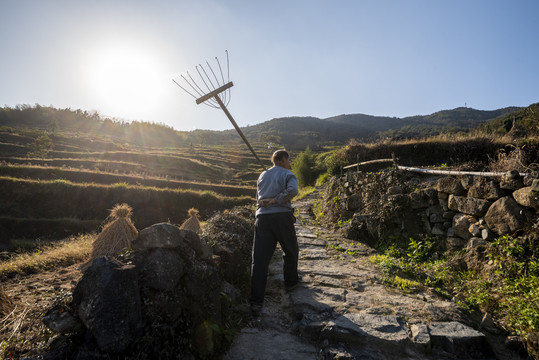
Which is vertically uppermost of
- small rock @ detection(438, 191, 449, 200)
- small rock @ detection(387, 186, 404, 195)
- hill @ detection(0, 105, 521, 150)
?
hill @ detection(0, 105, 521, 150)

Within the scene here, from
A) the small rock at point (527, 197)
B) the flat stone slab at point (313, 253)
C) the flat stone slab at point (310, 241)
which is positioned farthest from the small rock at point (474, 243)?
the flat stone slab at point (310, 241)

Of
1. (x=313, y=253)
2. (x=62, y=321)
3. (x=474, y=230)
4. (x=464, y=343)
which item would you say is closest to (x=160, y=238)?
(x=62, y=321)

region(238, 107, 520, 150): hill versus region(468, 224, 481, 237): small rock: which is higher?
region(238, 107, 520, 150): hill

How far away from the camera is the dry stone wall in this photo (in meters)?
3.82

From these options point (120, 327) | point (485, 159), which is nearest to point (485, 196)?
point (120, 327)

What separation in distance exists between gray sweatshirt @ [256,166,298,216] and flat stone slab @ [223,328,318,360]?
1547 millimetres

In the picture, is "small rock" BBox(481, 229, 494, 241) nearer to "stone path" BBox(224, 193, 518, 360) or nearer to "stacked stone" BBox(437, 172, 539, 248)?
"stacked stone" BBox(437, 172, 539, 248)

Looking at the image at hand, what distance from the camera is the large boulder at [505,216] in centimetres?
369

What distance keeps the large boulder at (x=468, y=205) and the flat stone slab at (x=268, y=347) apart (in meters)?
3.56

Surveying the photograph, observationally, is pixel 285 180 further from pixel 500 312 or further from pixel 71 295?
pixel 500 312

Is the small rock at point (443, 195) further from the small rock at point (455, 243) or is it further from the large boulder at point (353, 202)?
the large boulder at point (353, 202)

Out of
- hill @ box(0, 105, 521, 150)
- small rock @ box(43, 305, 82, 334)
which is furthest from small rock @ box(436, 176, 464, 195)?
hill @ box(0, 105, 521, 150)

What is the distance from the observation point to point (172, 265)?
2682 mm

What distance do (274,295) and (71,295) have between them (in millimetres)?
2650
